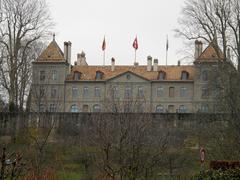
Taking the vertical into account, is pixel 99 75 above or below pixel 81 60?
below

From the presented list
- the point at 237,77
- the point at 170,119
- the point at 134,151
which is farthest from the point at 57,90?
the point at 134,151

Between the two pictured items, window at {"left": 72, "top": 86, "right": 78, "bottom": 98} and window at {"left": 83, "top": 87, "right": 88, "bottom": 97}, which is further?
window at {"left": 83, "top": 87, "right": 88, "bottom": 97}

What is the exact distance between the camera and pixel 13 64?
1551 inches

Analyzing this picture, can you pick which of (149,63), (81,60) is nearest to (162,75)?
(149,63)

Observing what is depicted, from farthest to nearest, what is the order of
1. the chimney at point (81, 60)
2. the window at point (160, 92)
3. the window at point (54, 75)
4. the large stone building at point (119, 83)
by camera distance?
1. the chimney at point (81, 60)
2. the window at point (160, 92)
3. the window at point (54, 75)
4. the large stone building at point (119, 83)

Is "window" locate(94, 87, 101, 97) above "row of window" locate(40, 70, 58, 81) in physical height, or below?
below

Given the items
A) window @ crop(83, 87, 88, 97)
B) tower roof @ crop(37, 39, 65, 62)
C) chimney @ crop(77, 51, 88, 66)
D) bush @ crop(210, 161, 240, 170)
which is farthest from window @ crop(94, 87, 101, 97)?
bush @ crop(210, 161, 240, 170)

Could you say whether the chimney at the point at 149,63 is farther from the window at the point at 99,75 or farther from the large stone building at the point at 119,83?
the window at the point at 99,75

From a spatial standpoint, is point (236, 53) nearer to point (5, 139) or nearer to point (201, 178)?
point (5, 139)

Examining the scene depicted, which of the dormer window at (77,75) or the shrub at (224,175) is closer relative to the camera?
the shrub at (224,175)

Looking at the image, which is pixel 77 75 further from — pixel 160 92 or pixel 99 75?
pixel 160 92

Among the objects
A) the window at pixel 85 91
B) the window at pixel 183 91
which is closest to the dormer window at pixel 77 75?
the window at pixel 85 91

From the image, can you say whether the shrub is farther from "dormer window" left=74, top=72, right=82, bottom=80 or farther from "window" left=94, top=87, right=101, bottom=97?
"dormer window" left=74, top=72, right=82, bottom=80

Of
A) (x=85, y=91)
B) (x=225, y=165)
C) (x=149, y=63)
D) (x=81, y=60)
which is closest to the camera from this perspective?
(x=225, y=165)
